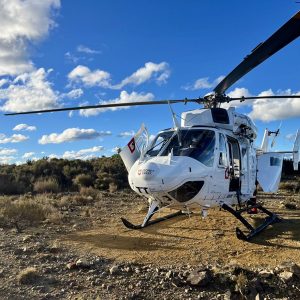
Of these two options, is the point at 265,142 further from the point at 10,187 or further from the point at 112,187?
the point at 10,187

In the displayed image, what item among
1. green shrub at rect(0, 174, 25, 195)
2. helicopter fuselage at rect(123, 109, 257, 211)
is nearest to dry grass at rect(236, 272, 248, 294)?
helicopter fuselage at rect(123, 109, 257, 211)

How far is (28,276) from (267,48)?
6.09m

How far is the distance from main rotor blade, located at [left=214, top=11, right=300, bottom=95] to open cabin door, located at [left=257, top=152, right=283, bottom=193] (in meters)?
3.68

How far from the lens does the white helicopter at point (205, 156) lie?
894cm

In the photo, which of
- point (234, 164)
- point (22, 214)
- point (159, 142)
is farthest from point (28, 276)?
point (22, 214)

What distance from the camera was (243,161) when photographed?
11.7 metres

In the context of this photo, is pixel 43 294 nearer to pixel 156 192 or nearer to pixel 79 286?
pixel 79 286

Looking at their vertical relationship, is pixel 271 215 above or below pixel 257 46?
below

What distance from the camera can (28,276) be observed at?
22.7 ft

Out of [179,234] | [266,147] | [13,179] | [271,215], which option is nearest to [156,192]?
[179,234]

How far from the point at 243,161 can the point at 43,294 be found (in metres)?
7.08

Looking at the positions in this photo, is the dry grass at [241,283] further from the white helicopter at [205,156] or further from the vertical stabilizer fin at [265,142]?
the vertical stabilizer fin at [265,142]

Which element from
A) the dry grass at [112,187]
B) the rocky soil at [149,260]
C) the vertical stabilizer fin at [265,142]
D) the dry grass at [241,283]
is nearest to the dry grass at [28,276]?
the rocky soil at [149,260]

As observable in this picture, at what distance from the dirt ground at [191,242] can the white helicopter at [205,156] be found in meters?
0.44
